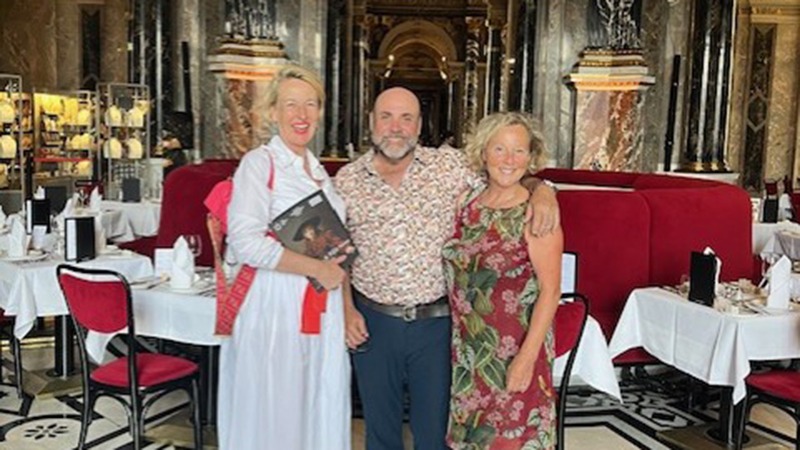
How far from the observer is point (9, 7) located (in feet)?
45.8

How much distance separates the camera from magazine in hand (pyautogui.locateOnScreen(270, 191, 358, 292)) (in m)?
2.58

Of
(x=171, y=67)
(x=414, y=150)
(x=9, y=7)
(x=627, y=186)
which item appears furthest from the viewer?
(x=9, y=7)

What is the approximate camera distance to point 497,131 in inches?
101

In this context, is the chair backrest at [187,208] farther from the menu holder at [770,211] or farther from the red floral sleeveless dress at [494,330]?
the menu holder at [770,211]

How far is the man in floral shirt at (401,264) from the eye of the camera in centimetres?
268

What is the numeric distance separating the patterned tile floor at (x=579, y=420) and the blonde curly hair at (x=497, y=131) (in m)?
2.06

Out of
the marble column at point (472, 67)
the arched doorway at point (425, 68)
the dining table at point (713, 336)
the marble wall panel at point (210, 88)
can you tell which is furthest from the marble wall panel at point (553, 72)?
the marble column at point (472, 67)

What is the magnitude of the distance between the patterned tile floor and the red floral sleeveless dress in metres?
1.68

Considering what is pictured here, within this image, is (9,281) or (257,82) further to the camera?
(257,82)

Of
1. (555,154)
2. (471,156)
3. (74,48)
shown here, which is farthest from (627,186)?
(74,48)

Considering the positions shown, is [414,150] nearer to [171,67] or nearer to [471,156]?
[471,156]

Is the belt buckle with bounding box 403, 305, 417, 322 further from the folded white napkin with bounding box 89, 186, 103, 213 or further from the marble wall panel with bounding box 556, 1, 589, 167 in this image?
the marble wall panel with bounding box 556, 1, 589, 167

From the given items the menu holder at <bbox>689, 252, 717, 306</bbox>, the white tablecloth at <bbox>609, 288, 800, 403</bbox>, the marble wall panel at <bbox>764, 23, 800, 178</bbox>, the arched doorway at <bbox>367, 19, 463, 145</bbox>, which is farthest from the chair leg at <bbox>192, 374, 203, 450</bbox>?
the arched doorway at <bbox>367, 19, 463, 145</bbox>

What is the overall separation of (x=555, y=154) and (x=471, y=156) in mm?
9043
